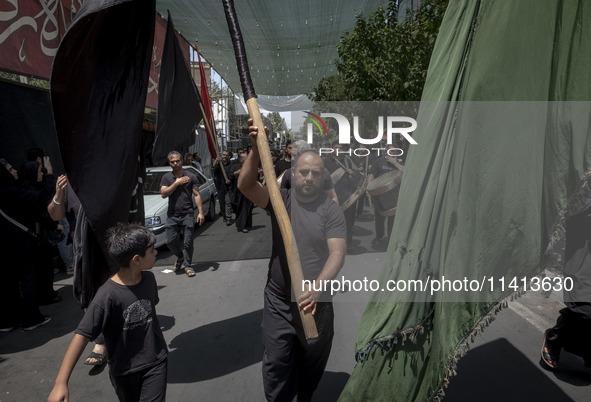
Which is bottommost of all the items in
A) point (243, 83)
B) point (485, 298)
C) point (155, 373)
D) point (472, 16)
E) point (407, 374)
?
point (155, 373)

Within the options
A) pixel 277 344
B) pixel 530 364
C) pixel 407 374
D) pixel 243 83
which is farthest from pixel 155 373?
pixel 530 364

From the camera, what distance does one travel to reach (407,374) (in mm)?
1909

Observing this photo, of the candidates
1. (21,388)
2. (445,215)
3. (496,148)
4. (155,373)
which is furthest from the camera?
(21,388)

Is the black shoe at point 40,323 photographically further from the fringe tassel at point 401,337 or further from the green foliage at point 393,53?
the green foliage at point 393,53

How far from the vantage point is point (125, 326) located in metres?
2.42

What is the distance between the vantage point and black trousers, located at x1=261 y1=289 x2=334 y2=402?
8.32 feet

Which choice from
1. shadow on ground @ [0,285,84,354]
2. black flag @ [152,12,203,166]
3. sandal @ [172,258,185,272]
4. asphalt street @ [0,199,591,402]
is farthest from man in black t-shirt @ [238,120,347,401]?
sandal @ [172,258,185,272]

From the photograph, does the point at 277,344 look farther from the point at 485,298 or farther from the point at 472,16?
the point at 472,16

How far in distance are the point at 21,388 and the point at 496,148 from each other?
4227 mm

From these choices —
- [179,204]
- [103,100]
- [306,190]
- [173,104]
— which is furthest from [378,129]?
[179,204]

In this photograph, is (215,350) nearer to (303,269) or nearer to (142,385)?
(142,385)

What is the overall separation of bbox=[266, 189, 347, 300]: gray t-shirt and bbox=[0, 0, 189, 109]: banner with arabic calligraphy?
5.02m

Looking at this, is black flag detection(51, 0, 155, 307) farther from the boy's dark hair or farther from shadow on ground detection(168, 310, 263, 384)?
shadow on ground detection(168, 310, 263, 384)

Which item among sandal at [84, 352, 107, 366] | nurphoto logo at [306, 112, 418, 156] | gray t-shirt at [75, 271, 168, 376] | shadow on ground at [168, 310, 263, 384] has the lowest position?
shadow on ground at [168, 310, 263, 384]
